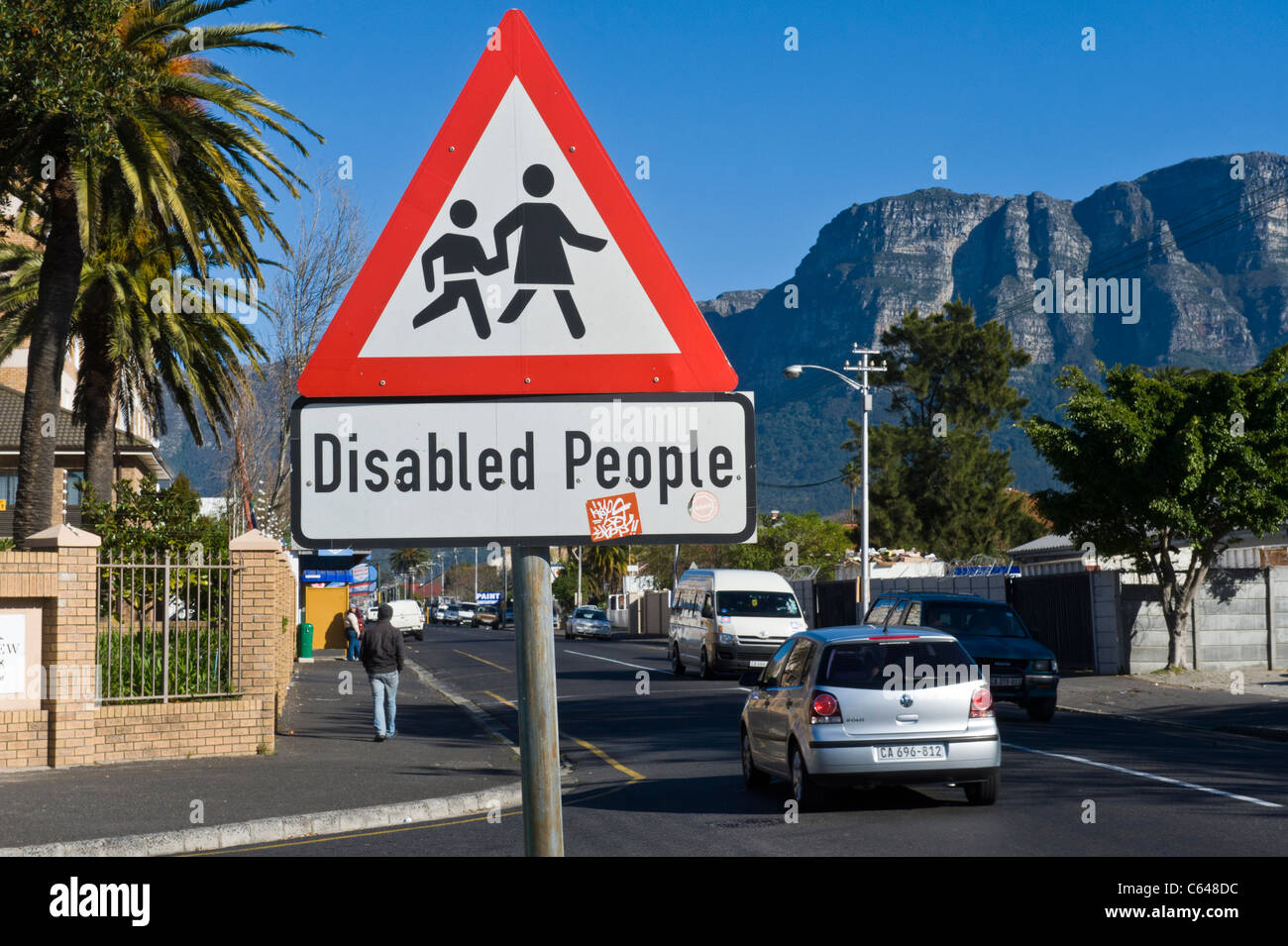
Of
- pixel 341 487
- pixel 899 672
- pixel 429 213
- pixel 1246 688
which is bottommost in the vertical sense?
pixel 1246 688

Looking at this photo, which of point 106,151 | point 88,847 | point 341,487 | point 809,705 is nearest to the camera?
point 341,487

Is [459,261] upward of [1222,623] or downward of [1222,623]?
upward

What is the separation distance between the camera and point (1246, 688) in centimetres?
2477

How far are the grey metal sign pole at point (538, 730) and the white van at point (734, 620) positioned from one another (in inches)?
1012

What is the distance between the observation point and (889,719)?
11797 millimetres

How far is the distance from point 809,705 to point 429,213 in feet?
31.5

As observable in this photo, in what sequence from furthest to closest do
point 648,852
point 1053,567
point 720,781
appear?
point 1053,567 < point 720,781 < point 648,852

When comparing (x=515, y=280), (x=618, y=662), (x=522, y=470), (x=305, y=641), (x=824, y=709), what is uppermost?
(x=515, y=280)

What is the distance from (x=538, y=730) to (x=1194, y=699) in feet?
73.6

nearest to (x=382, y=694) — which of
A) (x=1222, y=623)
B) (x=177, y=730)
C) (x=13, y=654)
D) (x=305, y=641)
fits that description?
(x=177, y=730)

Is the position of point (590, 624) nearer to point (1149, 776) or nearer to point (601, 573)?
point (601, 573)

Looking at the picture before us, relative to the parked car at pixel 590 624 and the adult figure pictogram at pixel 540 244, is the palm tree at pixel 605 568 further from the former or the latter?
the adult figure pictogram at pixel 540 244
